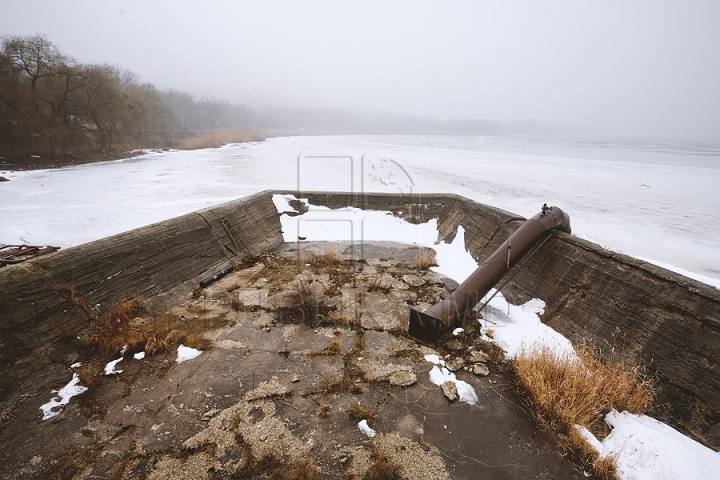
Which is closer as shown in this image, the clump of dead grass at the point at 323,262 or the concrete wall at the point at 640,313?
the concrete wall at the point at 640,313

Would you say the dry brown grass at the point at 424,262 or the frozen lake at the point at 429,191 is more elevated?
the frozen lake at the point at 429,191

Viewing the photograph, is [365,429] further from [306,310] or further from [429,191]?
[429,191]

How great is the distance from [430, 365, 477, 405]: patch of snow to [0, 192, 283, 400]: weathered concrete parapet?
3862 millimetres

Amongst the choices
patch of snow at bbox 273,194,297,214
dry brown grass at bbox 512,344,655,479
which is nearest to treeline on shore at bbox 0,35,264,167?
patch of snow at bbox 273,194,297,214

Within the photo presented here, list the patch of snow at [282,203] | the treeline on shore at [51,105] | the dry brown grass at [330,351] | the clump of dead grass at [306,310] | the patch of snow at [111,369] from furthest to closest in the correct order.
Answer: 1. the treeline on shore at [51,105]
2. the patch of snow at [282,203]
3. the clump of dead grass at [306,310]
4. the dry brown grass at [330,351]
5. the patch of snow at [111,369]

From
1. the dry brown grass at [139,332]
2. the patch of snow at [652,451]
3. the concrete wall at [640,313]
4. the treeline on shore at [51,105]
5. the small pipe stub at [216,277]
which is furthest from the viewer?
the treeline on shore at [51,105]

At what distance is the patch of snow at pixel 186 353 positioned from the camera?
3.57 metres

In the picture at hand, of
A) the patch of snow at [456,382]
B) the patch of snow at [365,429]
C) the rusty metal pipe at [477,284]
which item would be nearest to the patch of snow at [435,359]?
the patch of snow at [456,382]

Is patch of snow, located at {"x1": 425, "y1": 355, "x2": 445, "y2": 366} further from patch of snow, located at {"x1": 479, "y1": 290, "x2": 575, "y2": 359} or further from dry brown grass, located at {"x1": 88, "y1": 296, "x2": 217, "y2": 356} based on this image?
dry brown grass, located at {"x1": 88, "y1": 296, "x2": 217, "y2": 356}

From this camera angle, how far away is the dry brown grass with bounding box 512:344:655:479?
108 inches

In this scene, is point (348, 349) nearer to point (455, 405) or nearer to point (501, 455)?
point (455, 405)

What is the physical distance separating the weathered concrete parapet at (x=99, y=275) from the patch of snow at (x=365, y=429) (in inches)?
125

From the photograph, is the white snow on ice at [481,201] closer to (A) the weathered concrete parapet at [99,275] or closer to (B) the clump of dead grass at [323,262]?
(A) the weathered concrete parapet at [99,275]

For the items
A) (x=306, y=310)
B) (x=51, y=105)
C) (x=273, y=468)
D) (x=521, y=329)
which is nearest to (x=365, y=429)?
(x=273, y=468)
